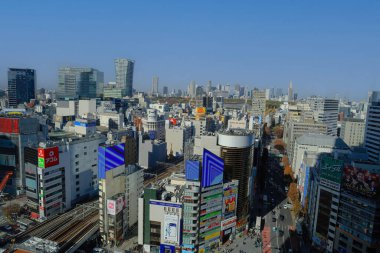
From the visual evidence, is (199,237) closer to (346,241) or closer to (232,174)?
(232,174)

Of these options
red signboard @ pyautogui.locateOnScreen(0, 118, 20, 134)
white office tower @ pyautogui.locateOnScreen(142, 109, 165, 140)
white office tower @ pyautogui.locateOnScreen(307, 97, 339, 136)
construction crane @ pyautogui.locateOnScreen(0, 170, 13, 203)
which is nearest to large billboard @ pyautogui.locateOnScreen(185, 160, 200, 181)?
red signboard @ pyautogui.locateOnScreen(0, 118, 20, 134)

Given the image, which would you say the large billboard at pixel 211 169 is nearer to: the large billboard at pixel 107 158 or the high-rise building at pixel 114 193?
the high-rise building at pixel 114 193

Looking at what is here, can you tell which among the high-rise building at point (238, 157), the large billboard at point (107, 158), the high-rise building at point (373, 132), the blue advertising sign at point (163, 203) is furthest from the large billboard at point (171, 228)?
the high-rise building at point (373, 132)

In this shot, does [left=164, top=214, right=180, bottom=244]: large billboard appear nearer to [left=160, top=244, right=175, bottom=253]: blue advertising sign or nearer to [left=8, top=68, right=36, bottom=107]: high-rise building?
[left=160, top=244, right=175, bottom=253]: blue advertising sign

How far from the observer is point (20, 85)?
131 meters

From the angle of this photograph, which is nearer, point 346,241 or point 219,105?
point 346,241

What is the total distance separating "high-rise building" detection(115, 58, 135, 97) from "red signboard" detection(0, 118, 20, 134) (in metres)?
133

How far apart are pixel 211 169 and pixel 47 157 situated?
20.9m

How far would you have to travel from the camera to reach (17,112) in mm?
52562

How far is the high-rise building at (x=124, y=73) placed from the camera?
173 metres

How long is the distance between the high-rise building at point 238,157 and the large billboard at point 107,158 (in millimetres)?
12440

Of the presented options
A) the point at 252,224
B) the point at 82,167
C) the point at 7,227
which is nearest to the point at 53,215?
the point at 7,227

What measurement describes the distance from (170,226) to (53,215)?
1810 centimetres

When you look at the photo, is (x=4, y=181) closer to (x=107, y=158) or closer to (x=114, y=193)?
(x=114, y=193)
